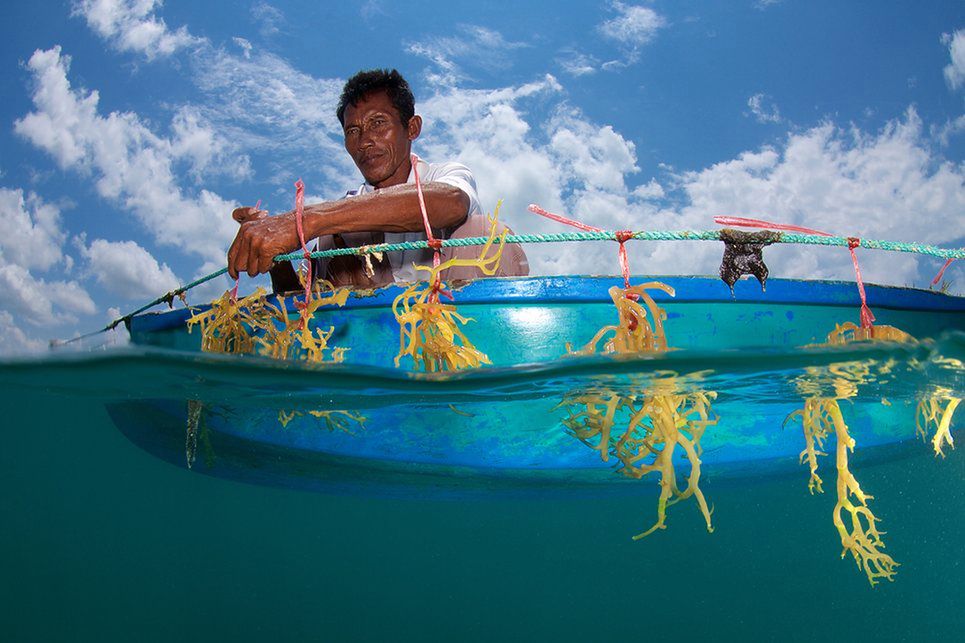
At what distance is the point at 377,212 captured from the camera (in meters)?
3.03

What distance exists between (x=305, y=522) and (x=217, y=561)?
5.43m

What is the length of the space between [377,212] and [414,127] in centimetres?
184

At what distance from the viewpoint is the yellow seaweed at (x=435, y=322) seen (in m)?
2.67

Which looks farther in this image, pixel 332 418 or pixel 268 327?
pixel 332 418

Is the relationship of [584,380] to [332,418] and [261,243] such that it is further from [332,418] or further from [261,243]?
[261,243]

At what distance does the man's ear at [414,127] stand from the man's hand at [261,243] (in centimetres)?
184

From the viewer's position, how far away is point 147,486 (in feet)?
33.2

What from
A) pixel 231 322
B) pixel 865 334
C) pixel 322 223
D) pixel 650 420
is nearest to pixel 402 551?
pixel 231 322

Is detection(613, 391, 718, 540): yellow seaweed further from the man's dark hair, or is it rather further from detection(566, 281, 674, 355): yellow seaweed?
the man's dark hair

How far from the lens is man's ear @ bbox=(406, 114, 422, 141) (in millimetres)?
4607

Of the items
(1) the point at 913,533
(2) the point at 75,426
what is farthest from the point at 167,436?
(1) the point at 913,533

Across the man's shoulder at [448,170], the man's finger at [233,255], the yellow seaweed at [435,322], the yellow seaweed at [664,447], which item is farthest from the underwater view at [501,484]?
the man's shoulder at [448,170]

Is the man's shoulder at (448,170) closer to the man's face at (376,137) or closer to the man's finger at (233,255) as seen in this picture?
the man's face at (376,137)

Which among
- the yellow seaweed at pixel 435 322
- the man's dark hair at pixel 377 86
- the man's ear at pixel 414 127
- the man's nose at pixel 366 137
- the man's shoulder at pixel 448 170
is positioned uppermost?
the man's dark hair at pixel 377 86
